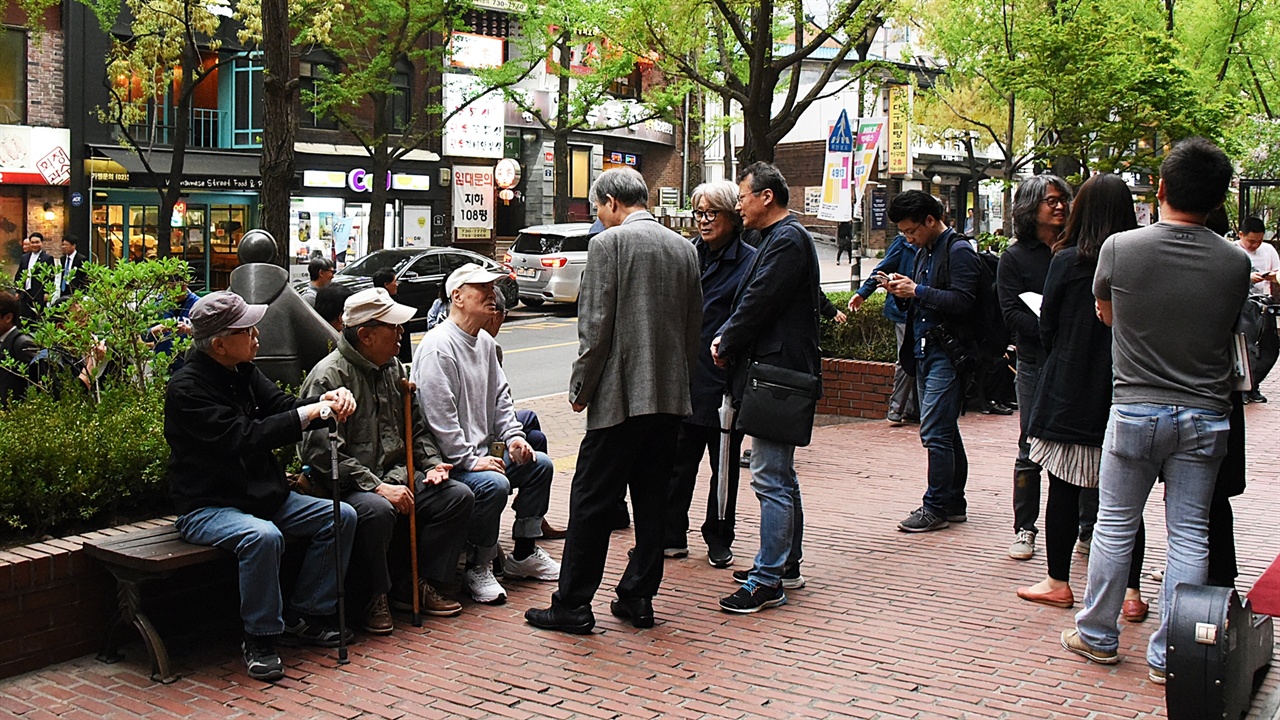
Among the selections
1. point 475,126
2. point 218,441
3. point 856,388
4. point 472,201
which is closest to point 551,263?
point 472,201

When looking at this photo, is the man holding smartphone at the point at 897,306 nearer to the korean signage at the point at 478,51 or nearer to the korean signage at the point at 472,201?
the korean signage at the point at 472,201

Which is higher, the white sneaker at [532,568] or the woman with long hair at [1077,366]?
the woman with long hair at [1077,366]

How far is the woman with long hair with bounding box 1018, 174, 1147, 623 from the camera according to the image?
5.52m

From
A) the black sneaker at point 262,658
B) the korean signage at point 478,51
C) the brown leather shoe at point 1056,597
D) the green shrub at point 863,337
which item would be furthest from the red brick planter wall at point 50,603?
the korean signage at point 478,51

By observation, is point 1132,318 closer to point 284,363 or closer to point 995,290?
point 995,290

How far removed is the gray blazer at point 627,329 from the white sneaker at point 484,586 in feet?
3.54

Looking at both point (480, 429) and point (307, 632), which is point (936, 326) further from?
point (307, 632)

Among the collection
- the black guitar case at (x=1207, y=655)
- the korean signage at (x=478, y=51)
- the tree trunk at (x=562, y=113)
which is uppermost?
the korean signage at (x=478, y=51)

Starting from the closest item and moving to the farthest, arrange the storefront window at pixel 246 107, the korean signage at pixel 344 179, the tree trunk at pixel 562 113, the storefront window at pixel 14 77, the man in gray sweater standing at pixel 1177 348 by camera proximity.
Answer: the man in gray sweater standing at pixel 1177 348
the storefront window at pixel 14 77
the tree trunk at pixel 562 113
the storefront window at pixel 246 107
the korean signage at pixel 344 179

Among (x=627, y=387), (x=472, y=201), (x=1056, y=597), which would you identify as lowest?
(x=1056, y=597)

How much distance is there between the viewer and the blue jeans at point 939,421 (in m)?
7.49

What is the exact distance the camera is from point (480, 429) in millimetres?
6398

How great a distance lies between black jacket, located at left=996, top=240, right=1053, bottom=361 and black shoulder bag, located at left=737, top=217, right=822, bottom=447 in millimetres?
1319

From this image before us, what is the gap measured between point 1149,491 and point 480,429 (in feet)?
9.90
